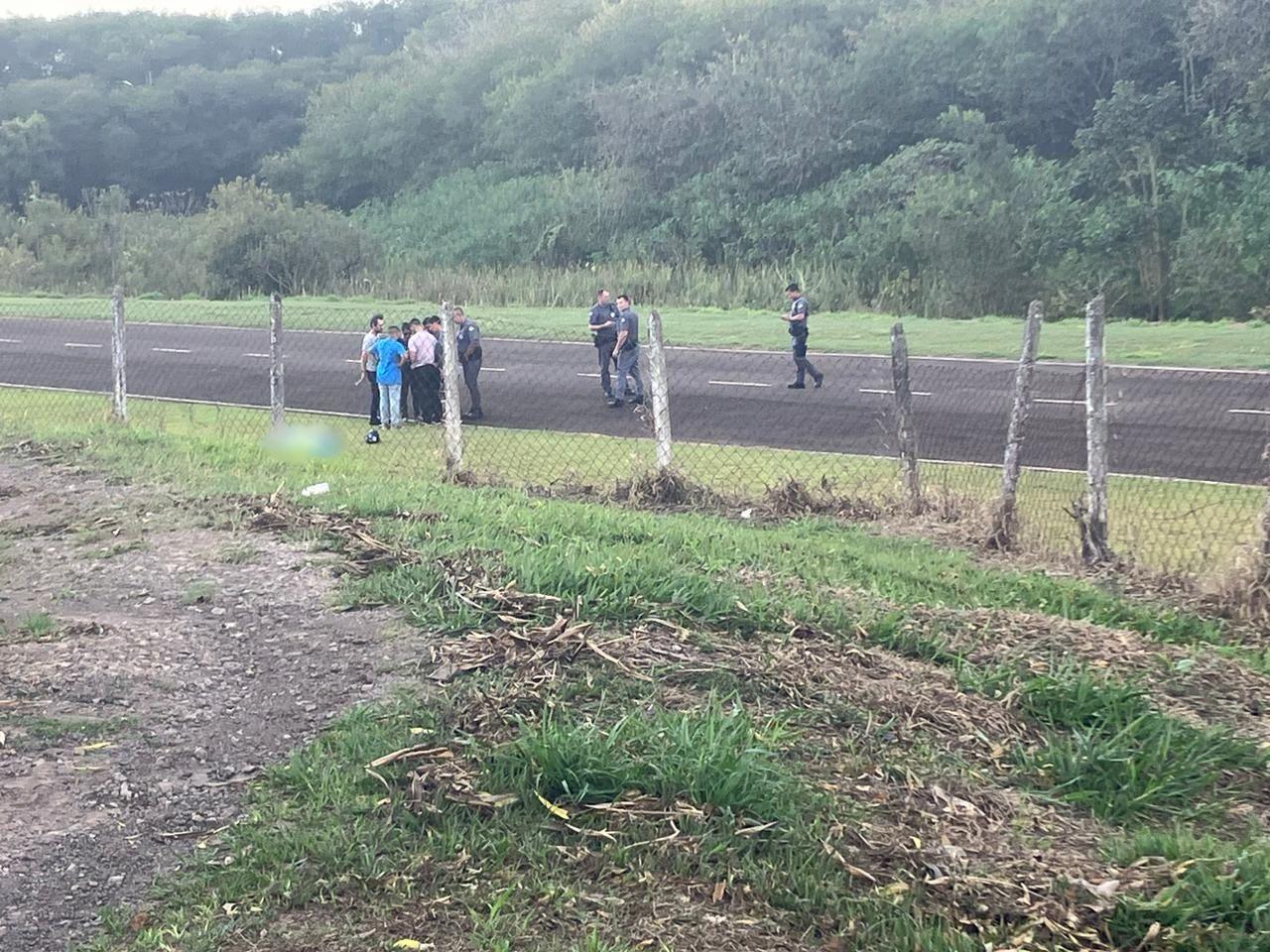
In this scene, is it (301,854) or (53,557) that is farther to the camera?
(53,557)

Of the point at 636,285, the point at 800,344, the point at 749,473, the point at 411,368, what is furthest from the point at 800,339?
the point at 636,285

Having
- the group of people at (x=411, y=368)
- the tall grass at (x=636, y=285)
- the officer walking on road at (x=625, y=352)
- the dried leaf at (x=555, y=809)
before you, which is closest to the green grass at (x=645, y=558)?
the dried leaf at (x=555, y=809)

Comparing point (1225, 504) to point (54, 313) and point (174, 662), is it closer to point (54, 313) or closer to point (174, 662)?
point (174, 662)

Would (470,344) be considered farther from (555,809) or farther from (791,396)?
(555,809)

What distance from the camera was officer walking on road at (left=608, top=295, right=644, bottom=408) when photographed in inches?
715

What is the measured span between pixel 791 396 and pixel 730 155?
2773 cm

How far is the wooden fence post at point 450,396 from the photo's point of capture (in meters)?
11.2

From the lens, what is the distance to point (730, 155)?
45.3 metres

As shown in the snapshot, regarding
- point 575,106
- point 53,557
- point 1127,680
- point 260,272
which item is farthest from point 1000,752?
point 575,106

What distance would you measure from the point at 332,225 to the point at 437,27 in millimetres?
35689

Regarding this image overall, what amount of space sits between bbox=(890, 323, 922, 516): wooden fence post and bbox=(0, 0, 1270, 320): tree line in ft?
70.0

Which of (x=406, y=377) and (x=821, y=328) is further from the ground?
(x=821, y=328)

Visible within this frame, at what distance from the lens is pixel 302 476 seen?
432 inches

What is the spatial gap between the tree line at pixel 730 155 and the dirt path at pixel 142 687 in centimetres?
2609
